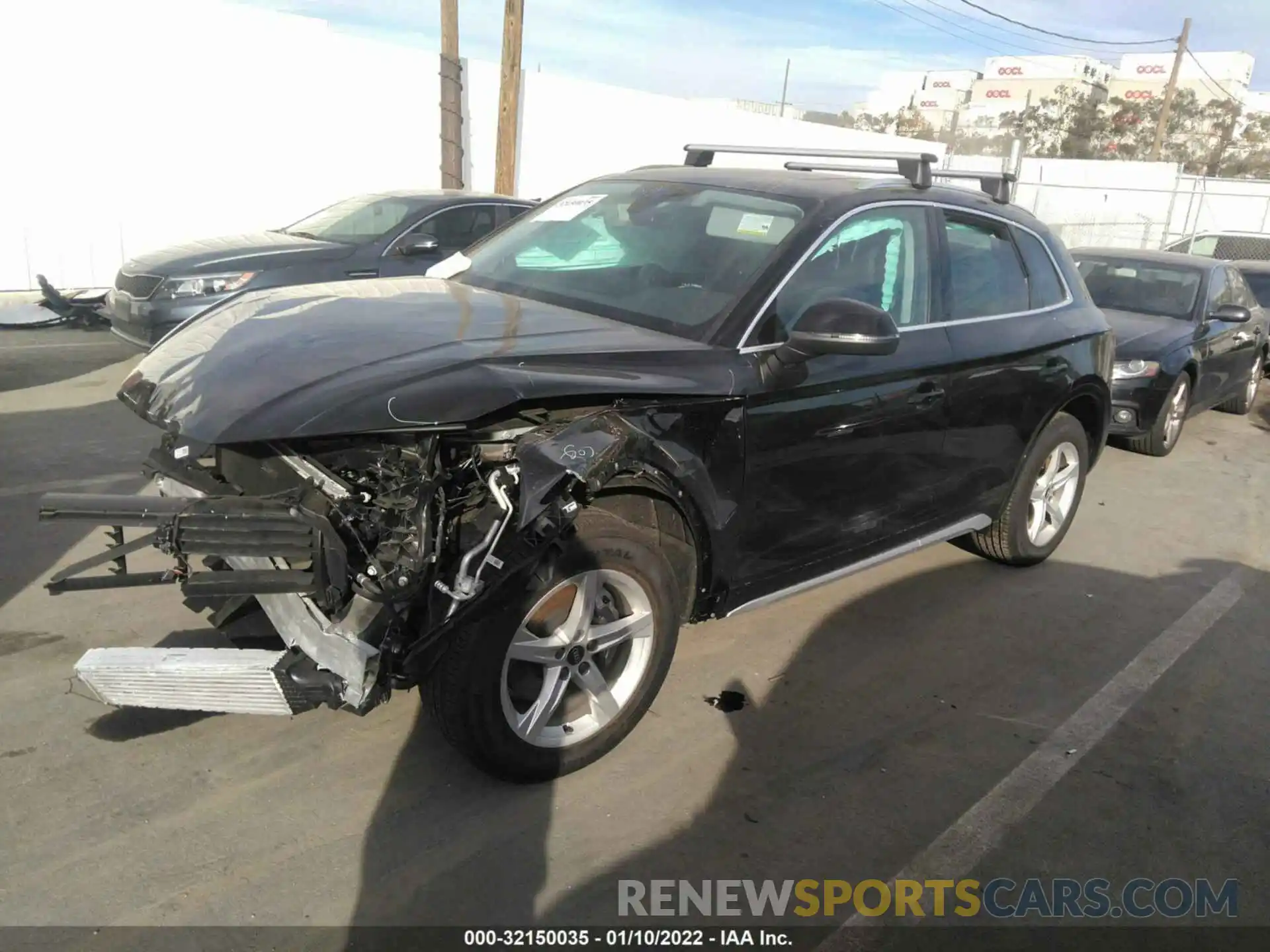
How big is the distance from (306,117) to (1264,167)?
6628 cm

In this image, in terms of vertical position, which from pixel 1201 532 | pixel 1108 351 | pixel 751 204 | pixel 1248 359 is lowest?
pixel 1201 532

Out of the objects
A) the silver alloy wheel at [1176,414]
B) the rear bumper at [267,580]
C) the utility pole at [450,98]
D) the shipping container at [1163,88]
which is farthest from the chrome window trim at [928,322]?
the shipping container at [1163,88]

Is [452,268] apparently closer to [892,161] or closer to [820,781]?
[892,161]

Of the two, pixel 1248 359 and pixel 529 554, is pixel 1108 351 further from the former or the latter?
pixel 1248 359

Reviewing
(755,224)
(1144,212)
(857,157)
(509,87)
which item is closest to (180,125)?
(509,87)

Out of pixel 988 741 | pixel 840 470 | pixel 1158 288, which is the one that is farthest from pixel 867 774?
pixel 1158 288

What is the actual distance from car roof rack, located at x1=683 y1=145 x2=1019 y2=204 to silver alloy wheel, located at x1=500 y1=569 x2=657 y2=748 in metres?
2.39

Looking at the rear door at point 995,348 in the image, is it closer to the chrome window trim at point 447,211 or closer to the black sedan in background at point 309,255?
the black sedan in background at point 309,255

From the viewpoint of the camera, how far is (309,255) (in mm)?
8312

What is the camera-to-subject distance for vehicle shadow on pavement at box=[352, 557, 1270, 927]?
111 inches

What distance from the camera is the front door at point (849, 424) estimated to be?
11.6 feet

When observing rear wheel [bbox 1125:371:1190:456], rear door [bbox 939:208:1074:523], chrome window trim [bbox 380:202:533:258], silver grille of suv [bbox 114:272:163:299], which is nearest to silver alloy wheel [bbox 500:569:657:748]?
rear door [bbox 939:208:1074:523]

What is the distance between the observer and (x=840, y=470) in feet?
12.4

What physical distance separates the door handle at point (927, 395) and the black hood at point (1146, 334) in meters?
4.28
